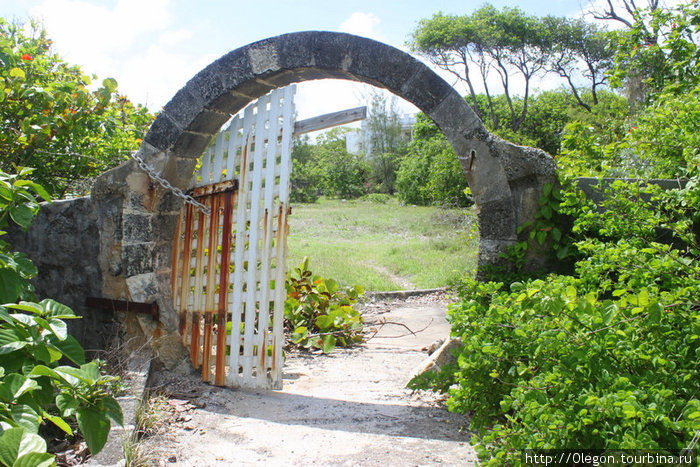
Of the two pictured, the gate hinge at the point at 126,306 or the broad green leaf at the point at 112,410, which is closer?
the broad green leaf at the point at 112,410

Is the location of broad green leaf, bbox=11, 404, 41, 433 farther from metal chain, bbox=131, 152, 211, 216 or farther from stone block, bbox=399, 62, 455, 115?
stone block, bbox=399, 62, 455, 115

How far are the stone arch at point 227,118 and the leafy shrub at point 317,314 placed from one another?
5.41 feet

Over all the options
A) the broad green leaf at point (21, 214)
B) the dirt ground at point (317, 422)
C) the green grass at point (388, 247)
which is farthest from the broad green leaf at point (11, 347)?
the green grass at point (388, 247)

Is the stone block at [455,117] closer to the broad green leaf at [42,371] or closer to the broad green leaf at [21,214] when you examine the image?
the broad green leaf at [21,214]

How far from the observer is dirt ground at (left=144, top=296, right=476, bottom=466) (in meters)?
3.07

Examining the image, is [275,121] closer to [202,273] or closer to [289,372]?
[202,273]

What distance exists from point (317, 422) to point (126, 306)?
179 cm

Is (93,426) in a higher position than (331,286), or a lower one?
lower

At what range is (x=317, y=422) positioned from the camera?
3.65 m

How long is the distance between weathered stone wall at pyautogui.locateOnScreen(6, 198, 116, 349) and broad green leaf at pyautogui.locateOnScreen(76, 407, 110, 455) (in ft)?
7.89

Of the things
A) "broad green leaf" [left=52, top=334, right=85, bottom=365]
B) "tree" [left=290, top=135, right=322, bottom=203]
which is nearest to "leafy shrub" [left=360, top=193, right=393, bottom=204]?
"tree" [left=290, top=135, right=322, bottom=203]

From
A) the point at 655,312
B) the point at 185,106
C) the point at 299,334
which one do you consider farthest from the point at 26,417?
the point at 299,334

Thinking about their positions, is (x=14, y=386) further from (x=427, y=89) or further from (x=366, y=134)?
(x=366, y=134)

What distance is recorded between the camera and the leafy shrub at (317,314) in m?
5.75
